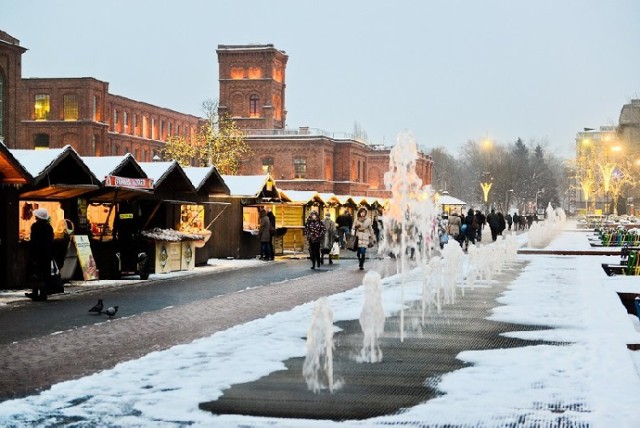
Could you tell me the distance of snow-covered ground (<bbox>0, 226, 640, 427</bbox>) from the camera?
7.51 metres

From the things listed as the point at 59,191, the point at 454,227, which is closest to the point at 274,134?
the point at 454,227

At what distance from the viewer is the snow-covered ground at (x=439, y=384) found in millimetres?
7512

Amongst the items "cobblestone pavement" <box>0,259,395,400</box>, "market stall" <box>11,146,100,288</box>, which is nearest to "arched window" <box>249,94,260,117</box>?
"market stall" <box>11,146,100,288</box>

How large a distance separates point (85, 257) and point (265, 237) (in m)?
11.8

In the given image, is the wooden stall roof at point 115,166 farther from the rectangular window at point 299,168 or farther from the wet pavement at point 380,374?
the rectangular window at point 299,168

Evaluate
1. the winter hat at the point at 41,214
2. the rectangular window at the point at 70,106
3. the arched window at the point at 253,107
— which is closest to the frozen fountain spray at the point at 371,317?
the winter hat at the point at 41,214

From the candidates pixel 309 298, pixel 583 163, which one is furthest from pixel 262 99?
pixel 309 298

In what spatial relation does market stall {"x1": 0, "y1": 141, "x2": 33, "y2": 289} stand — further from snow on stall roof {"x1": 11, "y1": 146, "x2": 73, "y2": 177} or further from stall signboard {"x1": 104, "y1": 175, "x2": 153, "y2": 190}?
stall signboard {"x1": 104, "y1": 175, "x2": 153, "y2": 190}

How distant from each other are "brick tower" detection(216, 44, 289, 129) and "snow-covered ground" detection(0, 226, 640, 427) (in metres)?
70.8

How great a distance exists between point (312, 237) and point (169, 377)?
19351mm

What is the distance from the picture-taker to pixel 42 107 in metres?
83.5

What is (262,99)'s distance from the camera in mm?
83938

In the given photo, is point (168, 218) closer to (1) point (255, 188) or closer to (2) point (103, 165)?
(2) point (103, 165)

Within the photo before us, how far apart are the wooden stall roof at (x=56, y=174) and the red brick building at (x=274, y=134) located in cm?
5902
